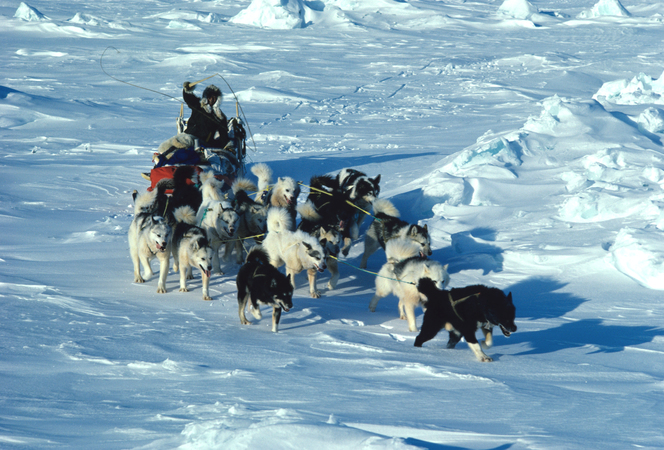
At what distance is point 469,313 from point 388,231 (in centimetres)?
230

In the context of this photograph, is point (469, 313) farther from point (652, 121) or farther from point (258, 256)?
point (652, 121)

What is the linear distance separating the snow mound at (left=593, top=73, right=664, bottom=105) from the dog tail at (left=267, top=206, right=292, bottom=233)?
416 inches

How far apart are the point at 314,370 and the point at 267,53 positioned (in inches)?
932

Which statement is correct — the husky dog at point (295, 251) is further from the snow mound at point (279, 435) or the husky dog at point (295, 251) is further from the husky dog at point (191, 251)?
the snow mound at point (279, 435)

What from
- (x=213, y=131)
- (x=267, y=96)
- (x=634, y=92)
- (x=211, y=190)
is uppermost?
(x=634, y=92)

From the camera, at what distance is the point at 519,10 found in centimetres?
3616

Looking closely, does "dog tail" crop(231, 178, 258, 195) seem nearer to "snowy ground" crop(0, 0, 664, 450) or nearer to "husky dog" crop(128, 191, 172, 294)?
"snowy ground" crop(0, 0, 664, 450)

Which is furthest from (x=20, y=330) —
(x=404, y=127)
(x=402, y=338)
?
(x=404, y=127)

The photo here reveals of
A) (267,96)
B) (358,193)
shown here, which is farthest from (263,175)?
(267,96)

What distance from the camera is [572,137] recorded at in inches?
374

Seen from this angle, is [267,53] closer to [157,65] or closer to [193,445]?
[157,65]

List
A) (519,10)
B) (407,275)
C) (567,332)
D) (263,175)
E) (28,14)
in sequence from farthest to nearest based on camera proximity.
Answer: (519,10) → (28,14) → (263,175) → (407,275) → (567,332)

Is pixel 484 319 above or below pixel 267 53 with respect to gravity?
below

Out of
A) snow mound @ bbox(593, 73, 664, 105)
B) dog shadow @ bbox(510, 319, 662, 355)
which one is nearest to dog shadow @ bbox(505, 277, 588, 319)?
dog shadow @ bbox(510, 319, 662, 355)
